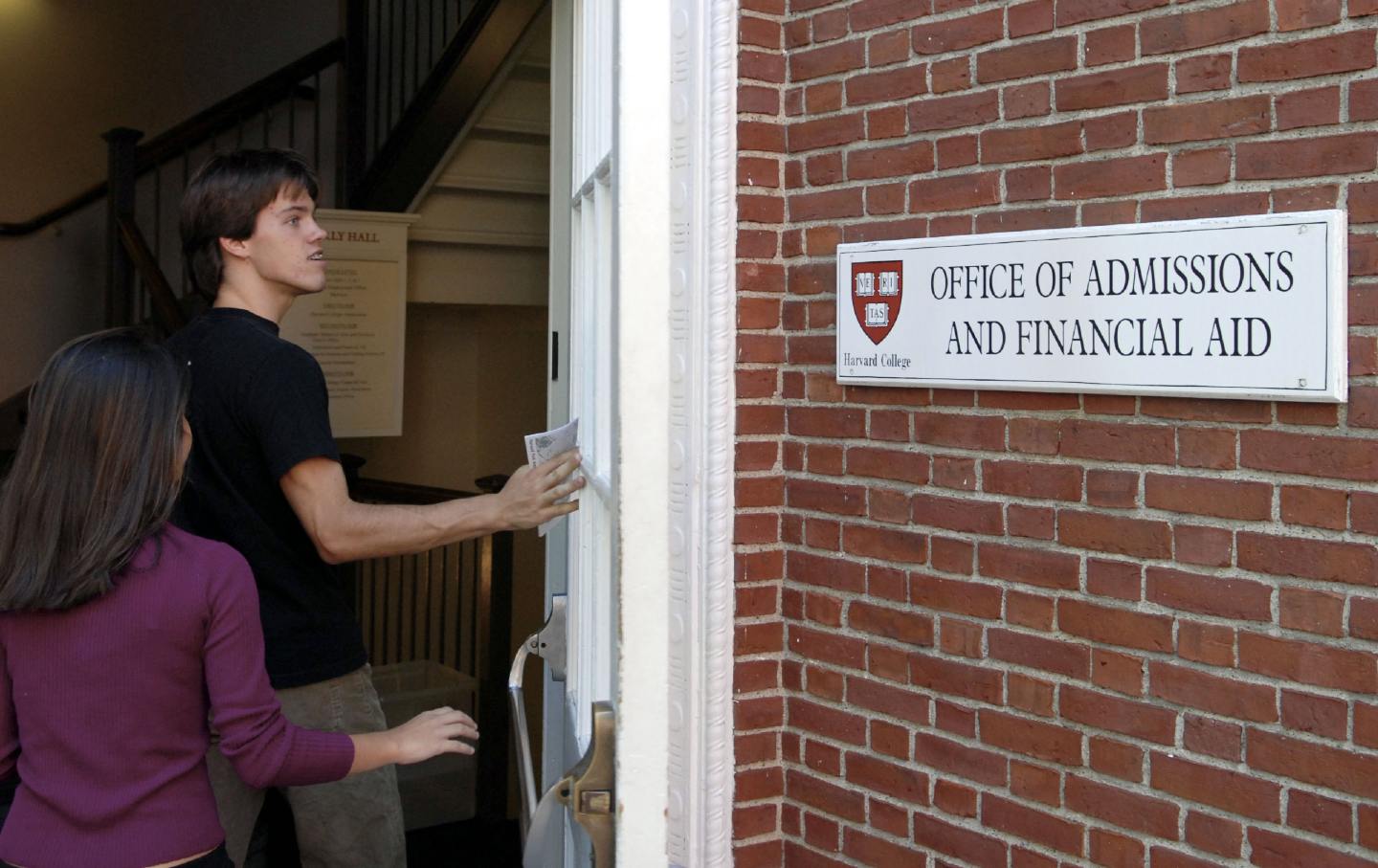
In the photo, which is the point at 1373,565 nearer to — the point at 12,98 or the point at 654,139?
the point at 654,139

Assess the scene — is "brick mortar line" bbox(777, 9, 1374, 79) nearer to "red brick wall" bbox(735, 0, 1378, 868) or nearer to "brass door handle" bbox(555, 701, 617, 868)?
"red brick wall" bbox(735, 0, 1378, 868)

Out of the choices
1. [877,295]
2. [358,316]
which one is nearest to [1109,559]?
[877,295]

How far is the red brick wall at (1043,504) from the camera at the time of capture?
167cm

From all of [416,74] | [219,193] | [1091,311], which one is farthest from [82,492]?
[416,74]

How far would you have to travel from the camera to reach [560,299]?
9.76ft

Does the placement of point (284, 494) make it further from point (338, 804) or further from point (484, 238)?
point (484, 238)

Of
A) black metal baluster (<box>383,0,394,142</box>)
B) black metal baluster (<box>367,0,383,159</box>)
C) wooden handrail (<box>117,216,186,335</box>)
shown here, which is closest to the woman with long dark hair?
wooden handrail (<box>117,216,186,335</box>)

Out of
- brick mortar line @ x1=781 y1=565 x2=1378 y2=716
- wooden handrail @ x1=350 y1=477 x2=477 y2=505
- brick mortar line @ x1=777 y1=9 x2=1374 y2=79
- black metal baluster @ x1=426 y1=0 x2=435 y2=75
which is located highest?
black metal baluster @ x1=426 y1=0 x2=435 y2=75

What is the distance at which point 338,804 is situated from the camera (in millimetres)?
2547

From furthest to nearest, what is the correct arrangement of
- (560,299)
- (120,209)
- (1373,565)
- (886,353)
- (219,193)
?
(120,209) < (560,299) < (219,193) < (886,353) < (1373,565)

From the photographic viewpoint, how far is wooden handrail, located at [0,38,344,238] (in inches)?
276

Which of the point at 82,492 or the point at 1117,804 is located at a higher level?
the point at 82,492

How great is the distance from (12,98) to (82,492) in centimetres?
775

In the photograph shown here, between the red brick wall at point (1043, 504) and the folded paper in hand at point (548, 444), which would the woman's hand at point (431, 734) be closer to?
the folded paper in hand at point (548, 444)
